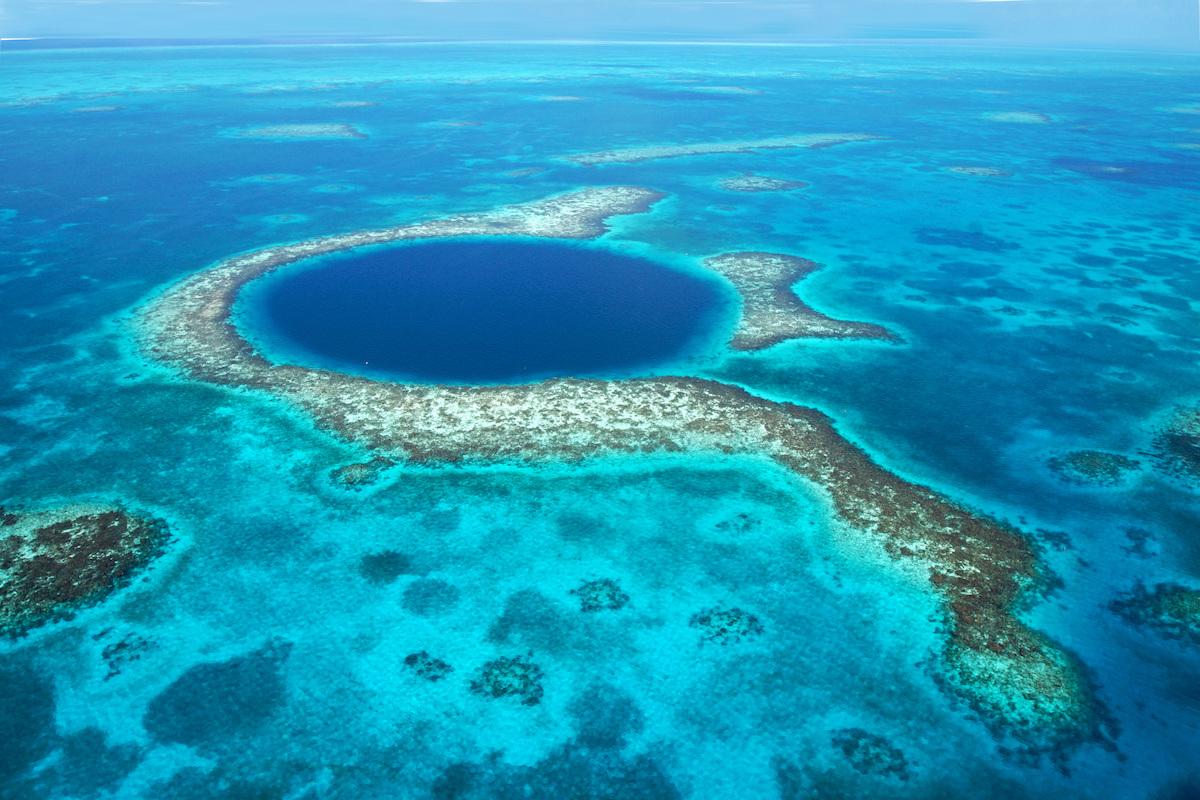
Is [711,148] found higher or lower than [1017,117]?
lower

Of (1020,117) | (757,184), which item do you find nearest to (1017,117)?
(1020,117)

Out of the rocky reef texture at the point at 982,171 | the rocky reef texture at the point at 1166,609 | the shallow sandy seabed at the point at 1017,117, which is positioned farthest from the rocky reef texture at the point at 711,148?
the rocky reef texture at the point at 1166,609

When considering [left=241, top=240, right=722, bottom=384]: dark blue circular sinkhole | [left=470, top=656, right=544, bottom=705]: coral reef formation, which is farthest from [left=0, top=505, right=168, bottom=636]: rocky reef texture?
[left=241, top=240, right=722, bottom=384]: dark blue circular sinkhole

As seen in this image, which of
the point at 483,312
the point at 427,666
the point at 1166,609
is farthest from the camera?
the point at 483,312

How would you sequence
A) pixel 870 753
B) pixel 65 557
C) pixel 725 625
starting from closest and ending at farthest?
pixel 870 753 < pixel 725 625 < pixel 65 557

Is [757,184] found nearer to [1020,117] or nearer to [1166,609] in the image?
[1166,609]

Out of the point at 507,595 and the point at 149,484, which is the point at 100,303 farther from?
the point at 507,595

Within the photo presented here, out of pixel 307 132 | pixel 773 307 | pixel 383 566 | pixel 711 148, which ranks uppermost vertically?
pixel 307 132
